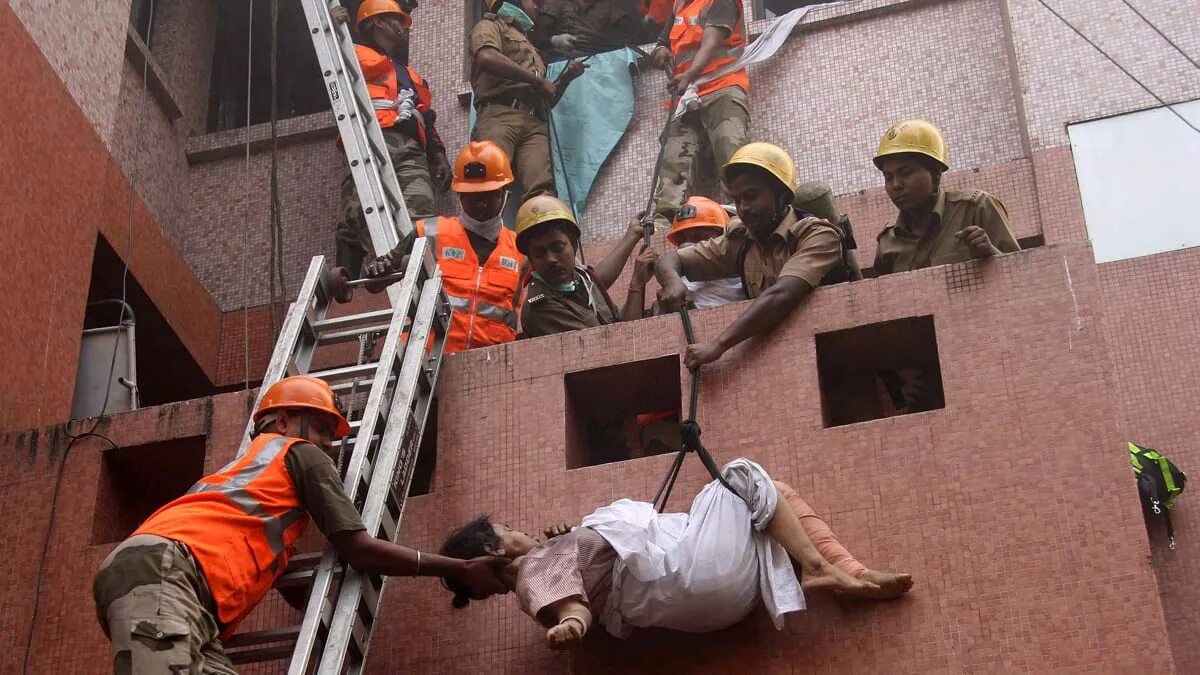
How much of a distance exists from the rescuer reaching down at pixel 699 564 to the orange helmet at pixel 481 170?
3.65 metres

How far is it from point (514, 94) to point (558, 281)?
343cm

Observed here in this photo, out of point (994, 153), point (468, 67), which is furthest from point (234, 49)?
point (994, 153)

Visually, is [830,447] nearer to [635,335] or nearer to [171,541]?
[635,335]

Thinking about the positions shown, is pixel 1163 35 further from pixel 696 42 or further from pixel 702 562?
pixel 702 562

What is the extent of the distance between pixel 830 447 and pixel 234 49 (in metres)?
9.84

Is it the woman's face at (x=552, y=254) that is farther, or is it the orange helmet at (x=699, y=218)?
the orange helmet at (x=699, y=218)

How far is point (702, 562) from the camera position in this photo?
7.84 metres

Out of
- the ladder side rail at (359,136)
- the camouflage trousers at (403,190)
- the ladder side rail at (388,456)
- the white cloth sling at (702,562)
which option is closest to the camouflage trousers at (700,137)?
the camouflage trousers at (403,190)

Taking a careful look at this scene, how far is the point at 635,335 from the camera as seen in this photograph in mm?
9422

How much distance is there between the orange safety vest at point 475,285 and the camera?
10.5m

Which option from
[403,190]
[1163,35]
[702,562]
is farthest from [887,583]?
[403,190]

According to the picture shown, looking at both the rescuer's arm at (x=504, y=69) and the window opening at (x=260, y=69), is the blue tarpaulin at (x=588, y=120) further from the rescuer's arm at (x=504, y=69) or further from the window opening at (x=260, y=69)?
the window opening at (x=260, y=69)

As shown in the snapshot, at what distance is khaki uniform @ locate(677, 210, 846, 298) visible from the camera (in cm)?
917

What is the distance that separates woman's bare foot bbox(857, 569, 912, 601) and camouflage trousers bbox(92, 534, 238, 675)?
286 cm
